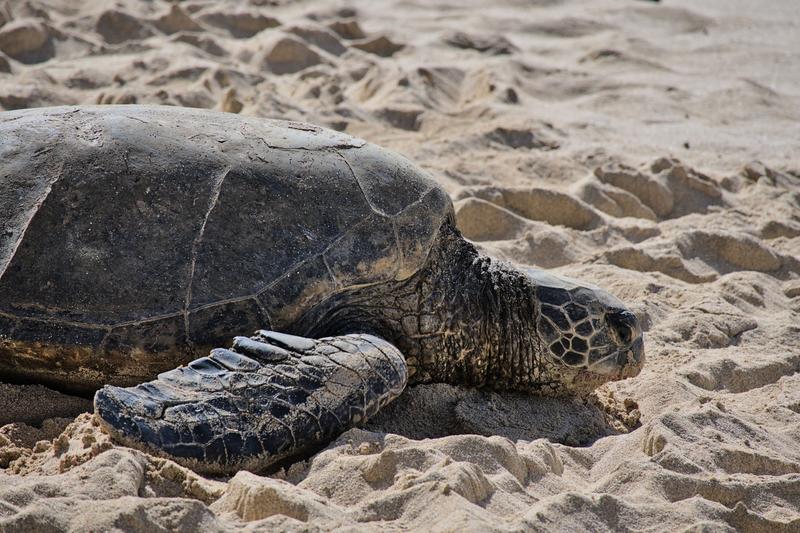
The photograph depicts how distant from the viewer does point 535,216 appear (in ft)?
17.6

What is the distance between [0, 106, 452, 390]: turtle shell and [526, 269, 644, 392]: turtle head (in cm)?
58

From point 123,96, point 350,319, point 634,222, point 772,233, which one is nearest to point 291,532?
point 350,319

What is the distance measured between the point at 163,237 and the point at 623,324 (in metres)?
1.75

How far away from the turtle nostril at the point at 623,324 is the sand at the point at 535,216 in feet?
0.89

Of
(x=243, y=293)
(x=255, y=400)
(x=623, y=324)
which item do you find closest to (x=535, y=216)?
(x=623, y=324)

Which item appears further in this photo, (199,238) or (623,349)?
(623,349)

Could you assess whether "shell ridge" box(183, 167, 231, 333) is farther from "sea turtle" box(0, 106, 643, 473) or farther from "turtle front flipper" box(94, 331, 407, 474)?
"turtle front flipper" box(94, 331, 407, 474)

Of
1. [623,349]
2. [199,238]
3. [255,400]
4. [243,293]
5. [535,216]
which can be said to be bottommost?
[535,216]

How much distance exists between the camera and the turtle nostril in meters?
3.55

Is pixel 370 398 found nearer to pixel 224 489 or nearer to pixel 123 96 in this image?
pixel 224 489

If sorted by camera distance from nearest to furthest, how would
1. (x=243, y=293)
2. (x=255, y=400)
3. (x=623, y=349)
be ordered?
(x=255, y=400) → (x=243, y=293) → (x=623, y=349)

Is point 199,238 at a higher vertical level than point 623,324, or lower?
higher

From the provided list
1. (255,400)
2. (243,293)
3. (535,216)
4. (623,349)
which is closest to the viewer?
(255,400)

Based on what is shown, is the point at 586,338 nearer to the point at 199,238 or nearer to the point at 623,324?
the point at 623,324
